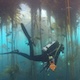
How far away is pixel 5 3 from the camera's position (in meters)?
4.75

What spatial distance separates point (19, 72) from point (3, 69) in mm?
225

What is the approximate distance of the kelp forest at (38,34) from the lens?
4.73 metres

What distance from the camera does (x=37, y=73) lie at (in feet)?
15.6

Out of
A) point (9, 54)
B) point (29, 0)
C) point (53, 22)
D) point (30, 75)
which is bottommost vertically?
point (30, 75)

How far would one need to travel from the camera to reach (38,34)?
478cm

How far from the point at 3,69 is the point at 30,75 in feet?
1.26

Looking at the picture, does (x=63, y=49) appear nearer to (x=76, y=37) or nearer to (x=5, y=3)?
(x=76, y=37)

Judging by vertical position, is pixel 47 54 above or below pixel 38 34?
below

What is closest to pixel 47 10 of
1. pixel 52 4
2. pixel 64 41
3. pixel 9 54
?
pixel 52 4

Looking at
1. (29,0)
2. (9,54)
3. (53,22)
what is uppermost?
(29,0)

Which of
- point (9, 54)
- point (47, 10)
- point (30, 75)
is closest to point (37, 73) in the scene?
point (30, 75)

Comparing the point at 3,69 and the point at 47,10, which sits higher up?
the point at 47,10

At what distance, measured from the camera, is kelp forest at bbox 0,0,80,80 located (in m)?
4.73

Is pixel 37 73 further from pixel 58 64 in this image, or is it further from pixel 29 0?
pixel 29 0
